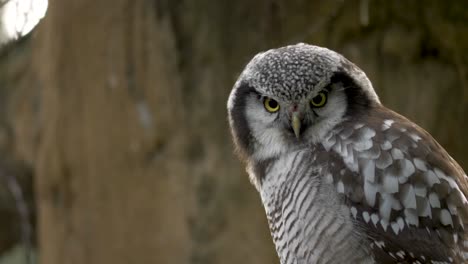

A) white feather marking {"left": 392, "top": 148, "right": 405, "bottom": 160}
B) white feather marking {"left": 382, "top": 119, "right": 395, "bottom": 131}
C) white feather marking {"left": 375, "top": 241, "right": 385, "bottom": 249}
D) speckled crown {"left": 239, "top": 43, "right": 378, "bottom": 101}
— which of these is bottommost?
white feather marking {"left": 375, "top": 241, "right": 385, "bottom": 249}

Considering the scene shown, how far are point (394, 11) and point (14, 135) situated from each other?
3460 mm

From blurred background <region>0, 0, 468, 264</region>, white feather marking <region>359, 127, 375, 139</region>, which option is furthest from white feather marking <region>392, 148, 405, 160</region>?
blurred background <region>0, 0, 468, 264</region>

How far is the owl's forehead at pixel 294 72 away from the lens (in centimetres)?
327

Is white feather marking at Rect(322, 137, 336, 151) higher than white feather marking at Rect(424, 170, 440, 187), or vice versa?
white feather marking at Rect(322, 137, 336, 151)

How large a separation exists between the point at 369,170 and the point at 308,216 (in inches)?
10.7

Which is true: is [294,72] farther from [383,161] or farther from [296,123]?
[383,161]

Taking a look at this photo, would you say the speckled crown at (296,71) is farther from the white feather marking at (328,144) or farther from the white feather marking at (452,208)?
the white feather marking at (452,208)

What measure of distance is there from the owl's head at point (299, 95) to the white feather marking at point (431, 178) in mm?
380

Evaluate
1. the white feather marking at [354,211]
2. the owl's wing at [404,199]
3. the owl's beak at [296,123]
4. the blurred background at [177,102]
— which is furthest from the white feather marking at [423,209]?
the blurred background at [177,102]

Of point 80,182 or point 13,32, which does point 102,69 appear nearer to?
point 80,182

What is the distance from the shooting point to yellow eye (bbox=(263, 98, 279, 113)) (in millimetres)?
3387

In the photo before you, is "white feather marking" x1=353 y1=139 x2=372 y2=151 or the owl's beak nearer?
"white feather marking" x1=353 y1=139 x2=372 y2=151

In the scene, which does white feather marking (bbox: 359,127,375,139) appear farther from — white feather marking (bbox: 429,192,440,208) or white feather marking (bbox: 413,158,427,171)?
white feather marking (bbox: 429,192,440,208)

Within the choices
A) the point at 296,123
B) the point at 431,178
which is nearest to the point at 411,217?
the point at 431,178
